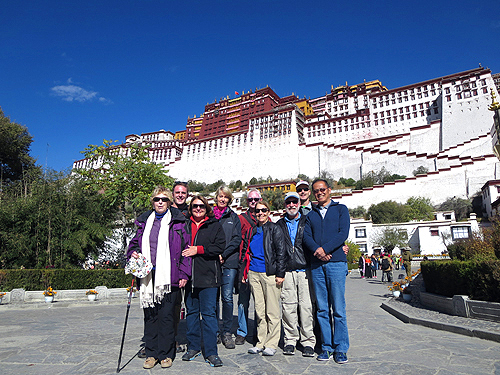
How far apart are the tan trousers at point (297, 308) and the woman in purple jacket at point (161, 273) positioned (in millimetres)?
1261

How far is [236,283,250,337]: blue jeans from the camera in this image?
14.8 feet

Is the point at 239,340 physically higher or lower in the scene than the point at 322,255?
lower

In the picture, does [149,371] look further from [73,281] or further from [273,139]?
[273,139]

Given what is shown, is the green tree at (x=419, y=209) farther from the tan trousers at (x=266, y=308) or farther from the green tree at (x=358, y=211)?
the tan trousers at (x=266, y=308)

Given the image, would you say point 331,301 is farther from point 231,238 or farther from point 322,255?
point 231,238

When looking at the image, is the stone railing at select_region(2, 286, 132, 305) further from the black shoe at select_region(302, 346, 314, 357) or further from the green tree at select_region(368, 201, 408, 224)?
the green tree at select_region(368, 201, 408, 224)

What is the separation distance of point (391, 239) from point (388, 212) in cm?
674

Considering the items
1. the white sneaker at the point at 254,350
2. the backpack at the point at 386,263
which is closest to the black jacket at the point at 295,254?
the white sneaker at the point at 254,350

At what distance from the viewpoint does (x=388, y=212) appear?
36.1 metres

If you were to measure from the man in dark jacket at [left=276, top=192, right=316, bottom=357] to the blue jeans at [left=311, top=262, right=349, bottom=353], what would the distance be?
14cm

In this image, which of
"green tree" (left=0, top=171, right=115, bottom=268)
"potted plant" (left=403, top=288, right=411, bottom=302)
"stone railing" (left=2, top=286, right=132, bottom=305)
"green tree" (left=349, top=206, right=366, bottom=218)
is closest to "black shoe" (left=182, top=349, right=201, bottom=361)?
"potted plant" (left=403, top=288, right=411, bottom=302)

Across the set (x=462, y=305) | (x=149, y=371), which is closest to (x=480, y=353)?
(x=462, y=305)

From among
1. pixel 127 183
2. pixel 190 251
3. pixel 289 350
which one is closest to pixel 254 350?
pixel 289 350

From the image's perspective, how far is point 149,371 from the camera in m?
3.21
